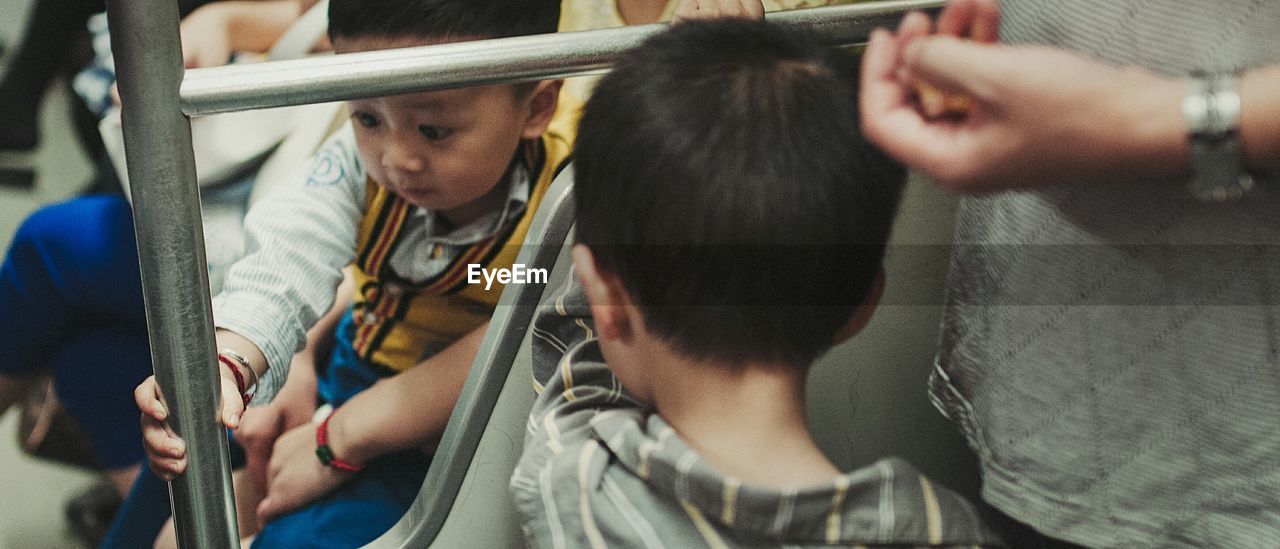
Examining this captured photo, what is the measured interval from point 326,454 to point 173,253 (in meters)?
0.23

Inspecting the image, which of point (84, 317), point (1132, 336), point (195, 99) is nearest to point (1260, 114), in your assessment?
point (1132, 336)

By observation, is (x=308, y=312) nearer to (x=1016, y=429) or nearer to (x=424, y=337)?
(x=424, y=337)

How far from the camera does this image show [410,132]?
568 millimetres

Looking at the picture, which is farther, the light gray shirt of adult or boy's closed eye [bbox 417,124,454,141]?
boy's closed eye [bbox 417,124,454,141]

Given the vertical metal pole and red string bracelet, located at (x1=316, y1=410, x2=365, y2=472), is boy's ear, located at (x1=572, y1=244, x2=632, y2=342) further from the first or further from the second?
red string bracelet, located at (x1=316, y1=410, x2=365, y2=472)

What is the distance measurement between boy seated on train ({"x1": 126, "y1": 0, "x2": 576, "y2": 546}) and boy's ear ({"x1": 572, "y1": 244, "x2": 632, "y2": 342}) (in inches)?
5.1

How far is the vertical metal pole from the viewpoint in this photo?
1.37 ft

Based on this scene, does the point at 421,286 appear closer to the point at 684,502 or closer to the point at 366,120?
the point at 366,120

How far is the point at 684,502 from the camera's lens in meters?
0.39

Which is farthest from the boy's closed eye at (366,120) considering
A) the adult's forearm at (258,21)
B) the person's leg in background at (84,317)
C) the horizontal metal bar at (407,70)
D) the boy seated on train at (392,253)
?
the adult's forearm at (258,21)

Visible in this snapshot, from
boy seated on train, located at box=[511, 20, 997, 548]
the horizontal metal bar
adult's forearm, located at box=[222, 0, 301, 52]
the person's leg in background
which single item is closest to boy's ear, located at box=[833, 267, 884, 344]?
boy seated on train, located at box=[511, 20, 997, 548]

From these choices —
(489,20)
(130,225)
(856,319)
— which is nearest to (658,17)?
(489,20)

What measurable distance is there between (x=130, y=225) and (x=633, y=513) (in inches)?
21.6

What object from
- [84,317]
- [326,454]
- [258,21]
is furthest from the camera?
[258,21]
